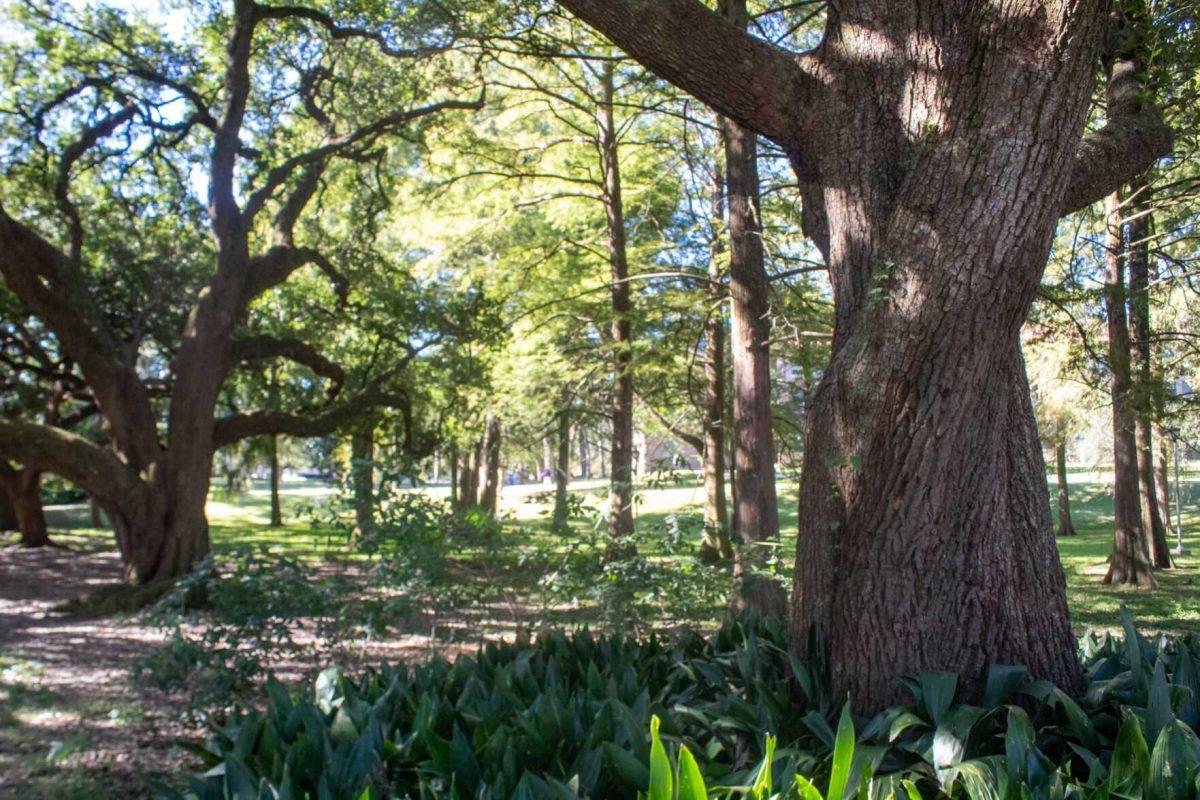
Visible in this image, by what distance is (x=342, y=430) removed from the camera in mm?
15992

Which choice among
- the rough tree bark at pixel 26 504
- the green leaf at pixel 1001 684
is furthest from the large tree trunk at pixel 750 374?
the rough tree bark at pixel 26 504

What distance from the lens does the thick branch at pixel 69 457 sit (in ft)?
40.2

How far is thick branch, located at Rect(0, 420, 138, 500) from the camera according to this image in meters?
12.3

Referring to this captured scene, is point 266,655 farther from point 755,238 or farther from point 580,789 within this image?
point 755,238

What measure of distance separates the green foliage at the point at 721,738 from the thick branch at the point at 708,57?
2.68m

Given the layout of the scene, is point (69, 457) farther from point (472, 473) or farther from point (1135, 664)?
point (472, 473)

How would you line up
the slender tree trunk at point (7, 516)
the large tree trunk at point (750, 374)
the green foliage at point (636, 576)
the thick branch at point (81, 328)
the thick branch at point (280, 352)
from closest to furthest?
the green foliage at point (636, 576)
the large tree trunk at point (750, 374)
the thick branch at point (81, 328)
the thick branch at point (280, 352)
the slender tree trunk at point (7, 516)

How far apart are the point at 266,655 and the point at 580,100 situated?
45.2ft

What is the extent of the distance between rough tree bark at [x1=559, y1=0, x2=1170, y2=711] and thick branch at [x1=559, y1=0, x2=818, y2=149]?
10 mm

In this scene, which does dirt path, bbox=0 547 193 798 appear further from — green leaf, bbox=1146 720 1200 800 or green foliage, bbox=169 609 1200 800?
green leaf, bbox=1146 720 1200 800

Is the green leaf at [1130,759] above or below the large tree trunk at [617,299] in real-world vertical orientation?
below

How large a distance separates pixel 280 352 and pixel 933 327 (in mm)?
13028

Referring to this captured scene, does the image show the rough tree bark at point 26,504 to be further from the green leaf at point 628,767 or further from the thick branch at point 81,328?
the green leaf at point 628,767

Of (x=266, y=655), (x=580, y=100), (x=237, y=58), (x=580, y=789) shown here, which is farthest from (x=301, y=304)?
(x=580, y=789)
